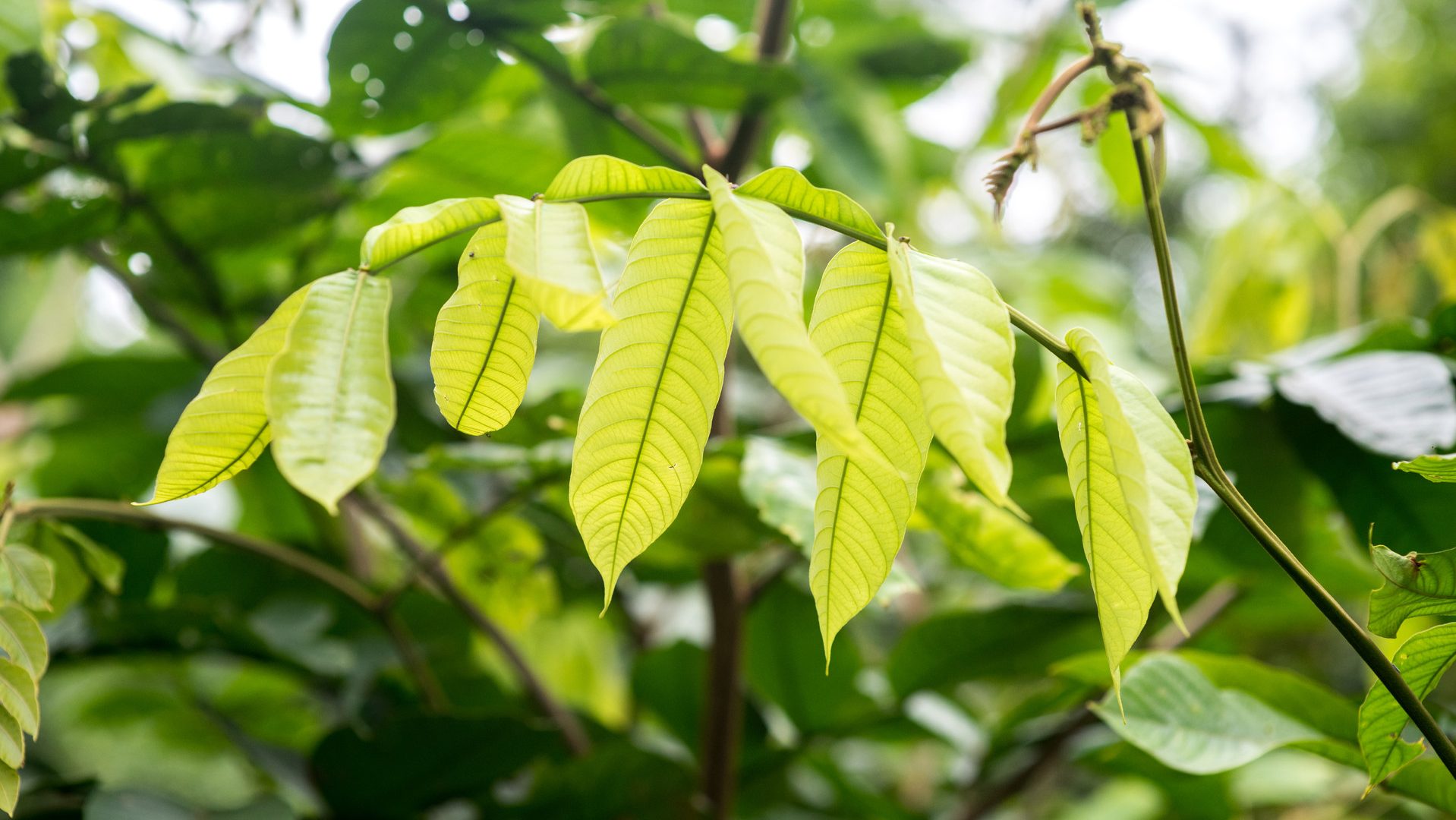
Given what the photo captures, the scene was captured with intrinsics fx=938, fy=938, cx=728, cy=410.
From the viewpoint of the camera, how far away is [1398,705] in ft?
0.95

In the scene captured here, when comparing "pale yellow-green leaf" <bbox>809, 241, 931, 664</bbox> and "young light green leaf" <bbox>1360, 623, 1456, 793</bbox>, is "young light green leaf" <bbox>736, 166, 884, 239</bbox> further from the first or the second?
"young light green leaf" <bbox>1360, 623, 1456, 793</bbox>

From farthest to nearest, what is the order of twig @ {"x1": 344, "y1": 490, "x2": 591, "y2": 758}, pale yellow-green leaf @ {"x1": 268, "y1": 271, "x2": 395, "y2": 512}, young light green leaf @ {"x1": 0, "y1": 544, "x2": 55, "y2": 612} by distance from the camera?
twig @ {"x1": 344, "y1": 490, "x2": 591, "y2": 758} → young light green leaf @ {"x1": 0, "y1": 544, "x2": 55, "y2": 612} → pale yellow-green leaf @ {"x1": 268, "y1": 271, "x2": 395, "y2": 512}

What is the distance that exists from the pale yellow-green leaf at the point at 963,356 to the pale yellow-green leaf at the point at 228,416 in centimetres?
16

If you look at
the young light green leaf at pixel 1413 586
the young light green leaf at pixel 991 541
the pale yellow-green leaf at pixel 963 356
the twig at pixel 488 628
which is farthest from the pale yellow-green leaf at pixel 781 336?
the twig at pixel 488 628

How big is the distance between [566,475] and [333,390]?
0.96 feet

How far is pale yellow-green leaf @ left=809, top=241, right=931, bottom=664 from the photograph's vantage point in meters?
0.27

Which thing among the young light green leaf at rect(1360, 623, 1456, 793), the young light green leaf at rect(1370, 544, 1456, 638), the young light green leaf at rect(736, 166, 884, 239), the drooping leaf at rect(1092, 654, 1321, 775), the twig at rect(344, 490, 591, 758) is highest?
the young light green leaf at rect(736, 166, 884, 239)

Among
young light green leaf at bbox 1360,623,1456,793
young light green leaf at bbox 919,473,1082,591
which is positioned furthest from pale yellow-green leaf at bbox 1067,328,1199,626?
young light green leaf at bbox 919,473,1082,591

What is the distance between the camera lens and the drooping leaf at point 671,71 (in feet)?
1.80

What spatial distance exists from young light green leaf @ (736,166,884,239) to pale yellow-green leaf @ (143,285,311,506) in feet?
0.41

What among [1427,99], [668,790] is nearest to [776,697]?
[668,790]

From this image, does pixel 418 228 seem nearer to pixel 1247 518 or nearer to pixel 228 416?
pixel 228 416

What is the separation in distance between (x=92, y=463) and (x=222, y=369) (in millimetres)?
707

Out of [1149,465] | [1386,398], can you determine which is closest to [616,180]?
[1149,465]
